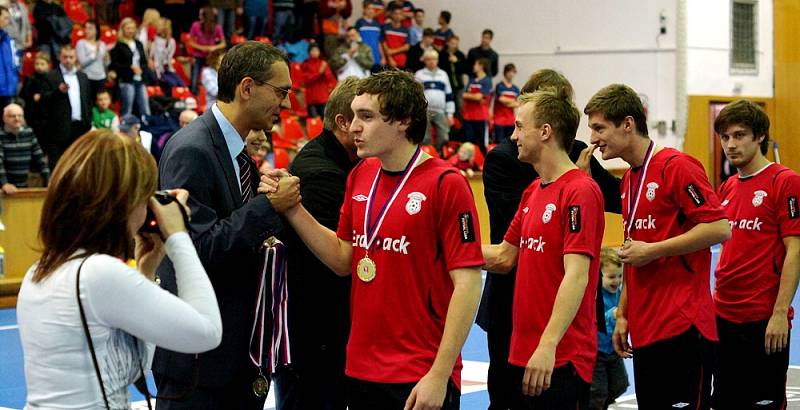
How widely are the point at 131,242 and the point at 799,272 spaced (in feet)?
13.3

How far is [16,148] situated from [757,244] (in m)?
11.8

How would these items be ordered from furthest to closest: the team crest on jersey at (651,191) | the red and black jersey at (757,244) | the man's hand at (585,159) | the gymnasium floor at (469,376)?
1. the gymnasium floor at (469,376)
2. the red and black jersey at (757,244)
3. the man's hand at (585,159)
4. the team crest on jersey at (651,191)

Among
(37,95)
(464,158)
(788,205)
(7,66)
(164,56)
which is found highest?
(164,56)

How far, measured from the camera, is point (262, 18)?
22.3m

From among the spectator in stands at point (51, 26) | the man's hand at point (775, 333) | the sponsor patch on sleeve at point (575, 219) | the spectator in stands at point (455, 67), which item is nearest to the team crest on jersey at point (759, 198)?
the man's hand at point (775, 333)

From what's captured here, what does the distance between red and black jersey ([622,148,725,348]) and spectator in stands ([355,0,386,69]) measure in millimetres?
18446

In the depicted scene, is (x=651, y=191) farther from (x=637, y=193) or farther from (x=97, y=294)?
(x=97, y=294)

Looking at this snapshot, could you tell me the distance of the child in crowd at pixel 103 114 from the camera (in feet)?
57.9

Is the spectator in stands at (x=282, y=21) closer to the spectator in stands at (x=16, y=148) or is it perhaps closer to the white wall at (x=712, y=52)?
the spectator in stands at (x=16, y=148)

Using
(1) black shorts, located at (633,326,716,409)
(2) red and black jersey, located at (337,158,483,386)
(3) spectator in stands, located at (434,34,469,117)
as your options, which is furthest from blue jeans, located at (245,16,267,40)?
(2) red and black jersey, located at (337,158,483,386)

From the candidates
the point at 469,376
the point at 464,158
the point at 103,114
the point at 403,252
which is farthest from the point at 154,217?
the point at 464,158

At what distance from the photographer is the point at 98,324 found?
10.1 ft

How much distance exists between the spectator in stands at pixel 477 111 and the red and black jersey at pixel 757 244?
1789cm

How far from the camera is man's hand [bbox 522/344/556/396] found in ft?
14.7
